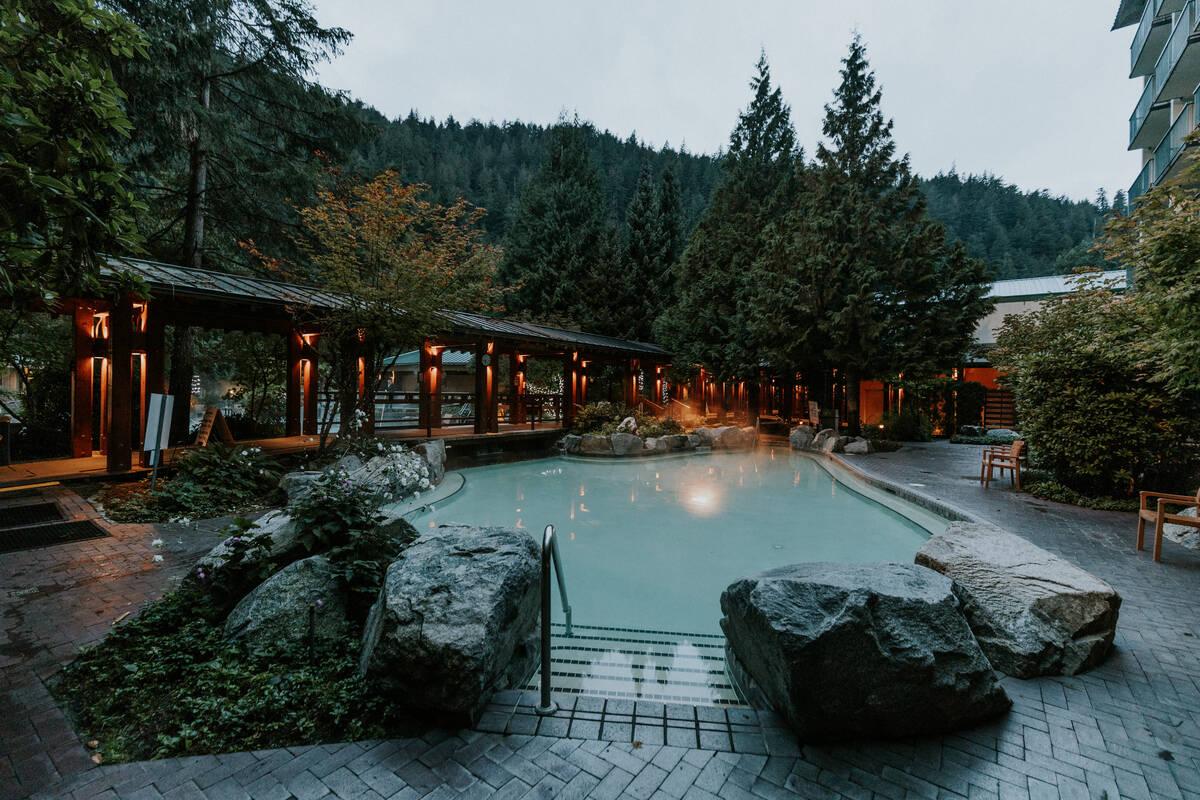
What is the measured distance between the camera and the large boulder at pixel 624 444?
41.7ft

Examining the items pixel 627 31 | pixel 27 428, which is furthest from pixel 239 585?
pixel 627 31

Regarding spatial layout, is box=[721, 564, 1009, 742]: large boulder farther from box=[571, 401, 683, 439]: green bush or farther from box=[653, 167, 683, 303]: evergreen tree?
box=[653, 167, 683, 303]: evergreen tree

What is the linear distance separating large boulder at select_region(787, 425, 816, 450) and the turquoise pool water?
3.06 meters

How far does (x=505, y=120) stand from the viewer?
58.7 metres

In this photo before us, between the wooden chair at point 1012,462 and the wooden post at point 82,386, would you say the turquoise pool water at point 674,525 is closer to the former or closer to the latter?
the wooden chair at point 1012,462

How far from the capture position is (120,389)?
22.8ft

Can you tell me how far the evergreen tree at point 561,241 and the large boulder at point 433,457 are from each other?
13079mm

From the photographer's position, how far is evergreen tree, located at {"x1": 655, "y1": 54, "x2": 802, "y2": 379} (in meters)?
18.3

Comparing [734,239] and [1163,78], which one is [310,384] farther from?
[1163,78]

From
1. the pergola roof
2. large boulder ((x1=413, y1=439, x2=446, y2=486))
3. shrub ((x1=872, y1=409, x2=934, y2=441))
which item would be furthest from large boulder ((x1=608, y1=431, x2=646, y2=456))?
shrub ((x1=872, y1=409, x2=934, y2=441))

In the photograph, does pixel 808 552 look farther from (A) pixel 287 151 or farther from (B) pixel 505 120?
(B) pixel 505 120

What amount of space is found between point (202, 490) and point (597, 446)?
7981mm

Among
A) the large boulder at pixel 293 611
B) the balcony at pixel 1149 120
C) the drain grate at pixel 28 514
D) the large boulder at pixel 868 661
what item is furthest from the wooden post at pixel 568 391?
the balcony at pixel 1149 120

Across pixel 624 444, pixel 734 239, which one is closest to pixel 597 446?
pixel 624 444
